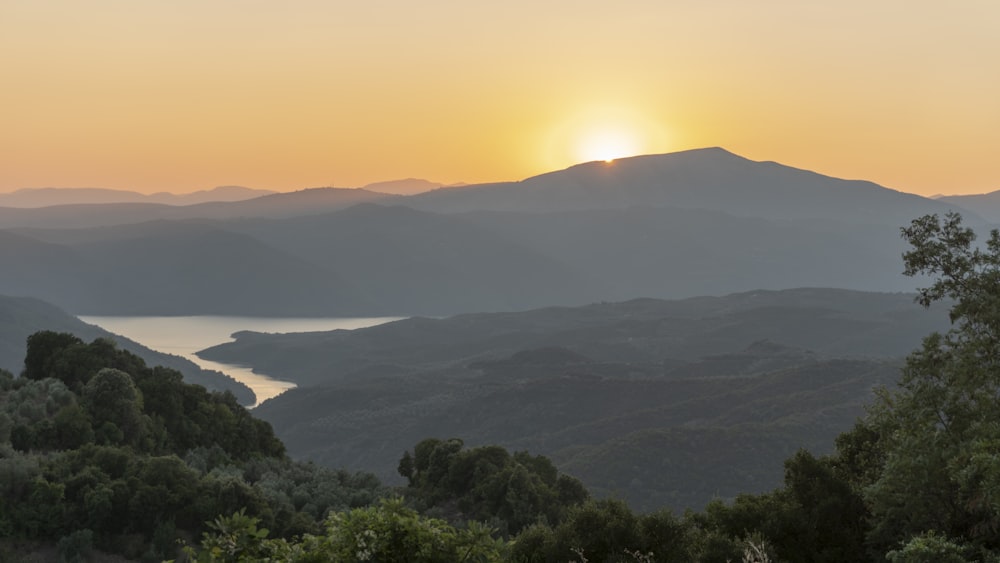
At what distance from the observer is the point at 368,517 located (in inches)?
505

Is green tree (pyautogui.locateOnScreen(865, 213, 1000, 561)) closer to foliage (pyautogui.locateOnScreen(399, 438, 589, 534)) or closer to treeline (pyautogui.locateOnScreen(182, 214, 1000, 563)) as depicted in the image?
treeline (pyautogui.locateOnScreen(182, 214, 1000, 563))

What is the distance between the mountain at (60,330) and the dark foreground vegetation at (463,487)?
12320 cm

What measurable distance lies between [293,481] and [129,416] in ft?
21.6

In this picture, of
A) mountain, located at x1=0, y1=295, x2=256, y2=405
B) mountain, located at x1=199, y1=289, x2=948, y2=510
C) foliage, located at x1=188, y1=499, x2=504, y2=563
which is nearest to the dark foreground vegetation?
foliage, located at x1=188, y1=499, x2=504, y2=563

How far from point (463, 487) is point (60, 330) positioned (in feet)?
527

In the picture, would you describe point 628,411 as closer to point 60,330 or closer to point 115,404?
point 115,404

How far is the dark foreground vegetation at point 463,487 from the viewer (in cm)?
1466

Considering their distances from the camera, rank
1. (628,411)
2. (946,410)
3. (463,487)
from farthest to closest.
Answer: (628,411) < (463,487) < (946,410)

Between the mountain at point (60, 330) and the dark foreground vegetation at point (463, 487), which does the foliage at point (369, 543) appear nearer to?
the dark foreground vegetation at point (463, 487)

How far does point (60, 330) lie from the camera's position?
176m

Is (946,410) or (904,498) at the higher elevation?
(946,410)

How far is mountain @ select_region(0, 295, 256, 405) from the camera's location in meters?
161

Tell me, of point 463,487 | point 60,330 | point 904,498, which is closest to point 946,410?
point 904,498

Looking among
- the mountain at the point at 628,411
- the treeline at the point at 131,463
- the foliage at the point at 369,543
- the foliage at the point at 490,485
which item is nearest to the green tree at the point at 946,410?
the foliage at the point at 369,543
